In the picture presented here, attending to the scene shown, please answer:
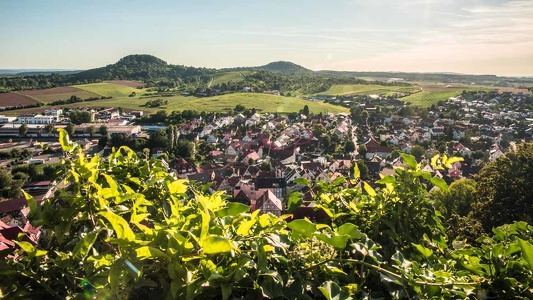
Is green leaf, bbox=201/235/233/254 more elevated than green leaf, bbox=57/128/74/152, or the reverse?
green leaf, bbox=57/128/74/152

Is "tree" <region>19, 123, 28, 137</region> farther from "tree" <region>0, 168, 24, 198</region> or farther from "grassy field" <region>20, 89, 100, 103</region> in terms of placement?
"tree" <region>0, 168, 24, 198</region>

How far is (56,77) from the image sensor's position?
144750mm

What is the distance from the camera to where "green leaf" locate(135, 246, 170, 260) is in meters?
1.02

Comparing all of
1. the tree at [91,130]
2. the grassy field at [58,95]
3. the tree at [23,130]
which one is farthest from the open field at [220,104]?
the tree at [91,130]

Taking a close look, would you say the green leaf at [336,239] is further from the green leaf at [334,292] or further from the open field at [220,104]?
the open field at [220,104]

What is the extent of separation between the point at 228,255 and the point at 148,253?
0.82 feet

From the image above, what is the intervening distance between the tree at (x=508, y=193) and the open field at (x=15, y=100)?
4162 inches

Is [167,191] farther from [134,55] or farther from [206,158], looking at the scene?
[134,55]

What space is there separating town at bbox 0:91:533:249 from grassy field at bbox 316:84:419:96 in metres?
29.8

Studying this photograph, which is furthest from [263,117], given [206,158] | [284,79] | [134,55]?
[134,55]

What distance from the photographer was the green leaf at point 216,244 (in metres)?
0.96

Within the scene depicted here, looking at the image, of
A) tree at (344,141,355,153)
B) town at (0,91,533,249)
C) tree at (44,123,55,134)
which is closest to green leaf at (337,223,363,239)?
town at (0,91,533,249)

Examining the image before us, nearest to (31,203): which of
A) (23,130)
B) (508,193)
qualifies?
(508,193)

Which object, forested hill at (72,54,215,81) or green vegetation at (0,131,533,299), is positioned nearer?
green vegetation at (0,131,533,299)
